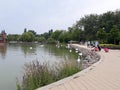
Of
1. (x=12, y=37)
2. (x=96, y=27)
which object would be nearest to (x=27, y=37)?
(x=12, y=37)

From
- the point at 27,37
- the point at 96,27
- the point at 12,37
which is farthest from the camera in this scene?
the point at 12,37

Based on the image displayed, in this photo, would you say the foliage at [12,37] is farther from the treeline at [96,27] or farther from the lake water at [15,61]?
the lake water at [15,61]

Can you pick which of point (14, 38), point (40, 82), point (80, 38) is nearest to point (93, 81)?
point (40, 82)

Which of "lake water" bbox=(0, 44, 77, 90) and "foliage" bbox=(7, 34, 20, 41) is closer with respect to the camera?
"lake water" bbox=(0, 44, 77, 90)

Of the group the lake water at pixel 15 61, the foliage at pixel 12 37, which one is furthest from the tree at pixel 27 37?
the lake water at pixel 15 61

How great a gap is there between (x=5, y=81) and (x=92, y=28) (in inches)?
2275

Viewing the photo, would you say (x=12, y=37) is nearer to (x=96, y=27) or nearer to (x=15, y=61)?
(x=96, y=27)

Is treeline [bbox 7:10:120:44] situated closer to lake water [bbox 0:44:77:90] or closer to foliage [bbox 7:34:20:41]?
lake water [bbox 0:44:77:90]

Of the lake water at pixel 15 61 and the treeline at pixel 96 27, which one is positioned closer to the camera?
the lake water at pixel 15 61

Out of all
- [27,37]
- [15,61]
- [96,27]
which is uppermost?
[96,27]

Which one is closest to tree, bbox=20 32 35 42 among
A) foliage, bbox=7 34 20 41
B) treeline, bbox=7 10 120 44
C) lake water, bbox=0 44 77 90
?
foliage, bbox=7 34 20 41

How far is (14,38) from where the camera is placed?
5138 inches

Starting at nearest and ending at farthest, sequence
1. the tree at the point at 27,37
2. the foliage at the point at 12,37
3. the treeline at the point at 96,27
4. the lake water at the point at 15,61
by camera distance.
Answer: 1. the lake water at the point at 15,61
2. the treeline at the point at 96,27
3. the tree at the point at 27,37
4. the foliage at the point at 12,37

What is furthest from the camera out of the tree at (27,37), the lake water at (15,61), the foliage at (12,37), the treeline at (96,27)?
the foliage at (12,37)
